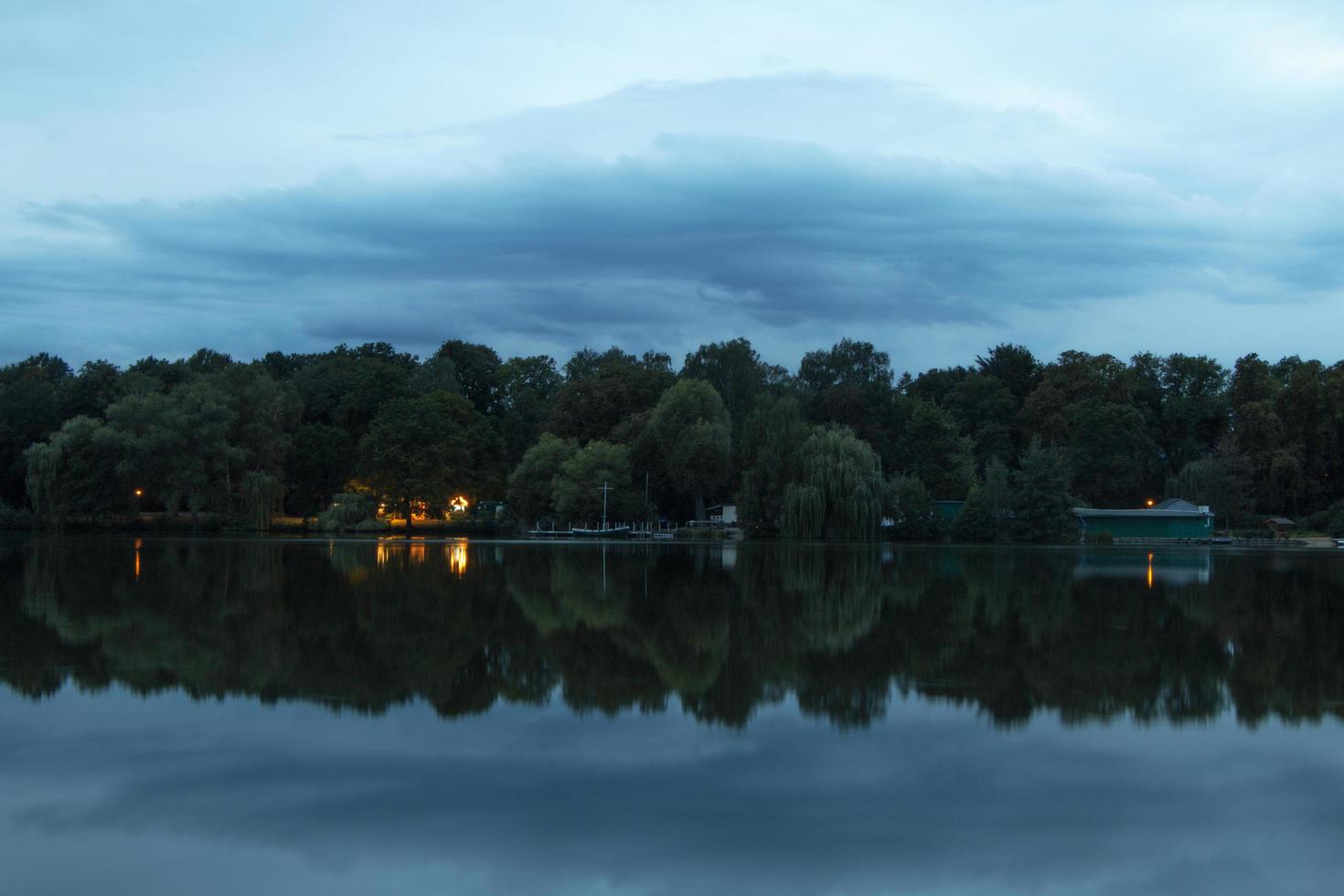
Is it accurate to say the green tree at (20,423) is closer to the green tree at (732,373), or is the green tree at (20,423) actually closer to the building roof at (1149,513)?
the green tree at (732,373)

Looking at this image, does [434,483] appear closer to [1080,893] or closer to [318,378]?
[318,378]

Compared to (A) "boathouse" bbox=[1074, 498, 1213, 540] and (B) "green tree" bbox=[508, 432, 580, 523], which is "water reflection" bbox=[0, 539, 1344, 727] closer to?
(A) "boathouse" bbox=[1074, 498, 1213, 540]

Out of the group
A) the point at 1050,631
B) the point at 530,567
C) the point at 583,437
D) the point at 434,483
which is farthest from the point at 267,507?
the point at 1050,631

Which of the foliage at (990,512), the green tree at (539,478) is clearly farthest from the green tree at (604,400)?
the foliage at (990,512)

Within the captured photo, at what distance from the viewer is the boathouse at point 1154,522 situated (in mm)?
68625

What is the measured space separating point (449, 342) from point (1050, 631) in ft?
307

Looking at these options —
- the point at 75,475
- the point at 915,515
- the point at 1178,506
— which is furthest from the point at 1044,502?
the point at 75,475

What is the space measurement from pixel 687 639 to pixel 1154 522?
61.3 meters

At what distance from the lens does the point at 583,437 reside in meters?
77.4

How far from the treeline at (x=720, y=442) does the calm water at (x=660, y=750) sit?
142ft

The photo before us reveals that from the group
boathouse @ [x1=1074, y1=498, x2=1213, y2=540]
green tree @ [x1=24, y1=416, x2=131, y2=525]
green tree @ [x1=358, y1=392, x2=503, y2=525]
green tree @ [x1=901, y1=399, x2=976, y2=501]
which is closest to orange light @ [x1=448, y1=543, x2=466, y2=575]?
green tree @ [x1=358, y1=392, x2=503, y2=525]

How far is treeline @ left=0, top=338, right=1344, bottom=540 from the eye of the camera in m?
63.8

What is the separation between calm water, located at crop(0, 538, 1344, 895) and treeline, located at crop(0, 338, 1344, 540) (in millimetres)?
43347

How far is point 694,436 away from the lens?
219ft
